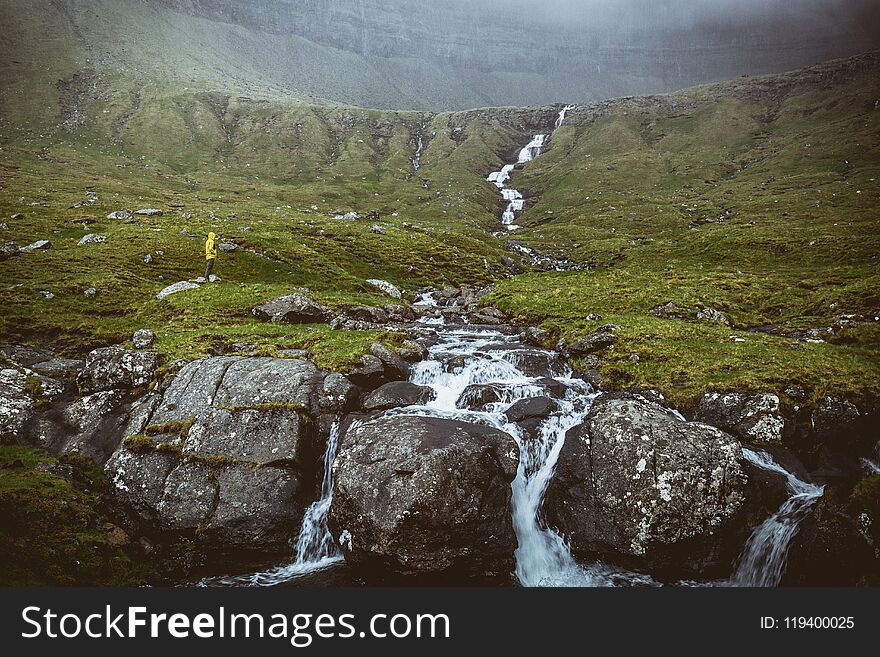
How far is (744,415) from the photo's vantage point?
56.5 feet

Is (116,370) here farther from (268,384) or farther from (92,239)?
(92,239)

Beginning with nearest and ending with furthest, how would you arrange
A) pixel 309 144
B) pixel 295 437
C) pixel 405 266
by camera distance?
pixel 295 437
pixel 405 266
pixel 309 144

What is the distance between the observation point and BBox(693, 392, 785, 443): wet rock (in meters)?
16.6

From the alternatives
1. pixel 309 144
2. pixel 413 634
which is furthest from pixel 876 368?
pixel 309 144

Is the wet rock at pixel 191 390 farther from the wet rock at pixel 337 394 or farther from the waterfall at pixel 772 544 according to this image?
the waterfall at pixel 772 544

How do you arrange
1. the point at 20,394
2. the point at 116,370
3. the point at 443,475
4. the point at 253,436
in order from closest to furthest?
the point at 443,475
the point at 253,436
the point at 20,394
the point at 116,370

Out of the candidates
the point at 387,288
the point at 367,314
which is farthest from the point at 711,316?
the point at 387,288

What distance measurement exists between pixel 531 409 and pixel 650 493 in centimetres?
579

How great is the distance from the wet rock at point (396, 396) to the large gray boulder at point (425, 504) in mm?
3240

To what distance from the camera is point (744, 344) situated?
2441 centimetres

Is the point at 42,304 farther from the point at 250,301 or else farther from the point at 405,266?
the point at 405,266

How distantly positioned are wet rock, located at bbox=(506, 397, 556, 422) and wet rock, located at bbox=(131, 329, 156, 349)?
1967 centimetres

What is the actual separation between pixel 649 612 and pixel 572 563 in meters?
4.10

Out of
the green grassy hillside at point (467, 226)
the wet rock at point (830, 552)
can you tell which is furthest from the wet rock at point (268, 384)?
the wet rock at point (830, 552)
